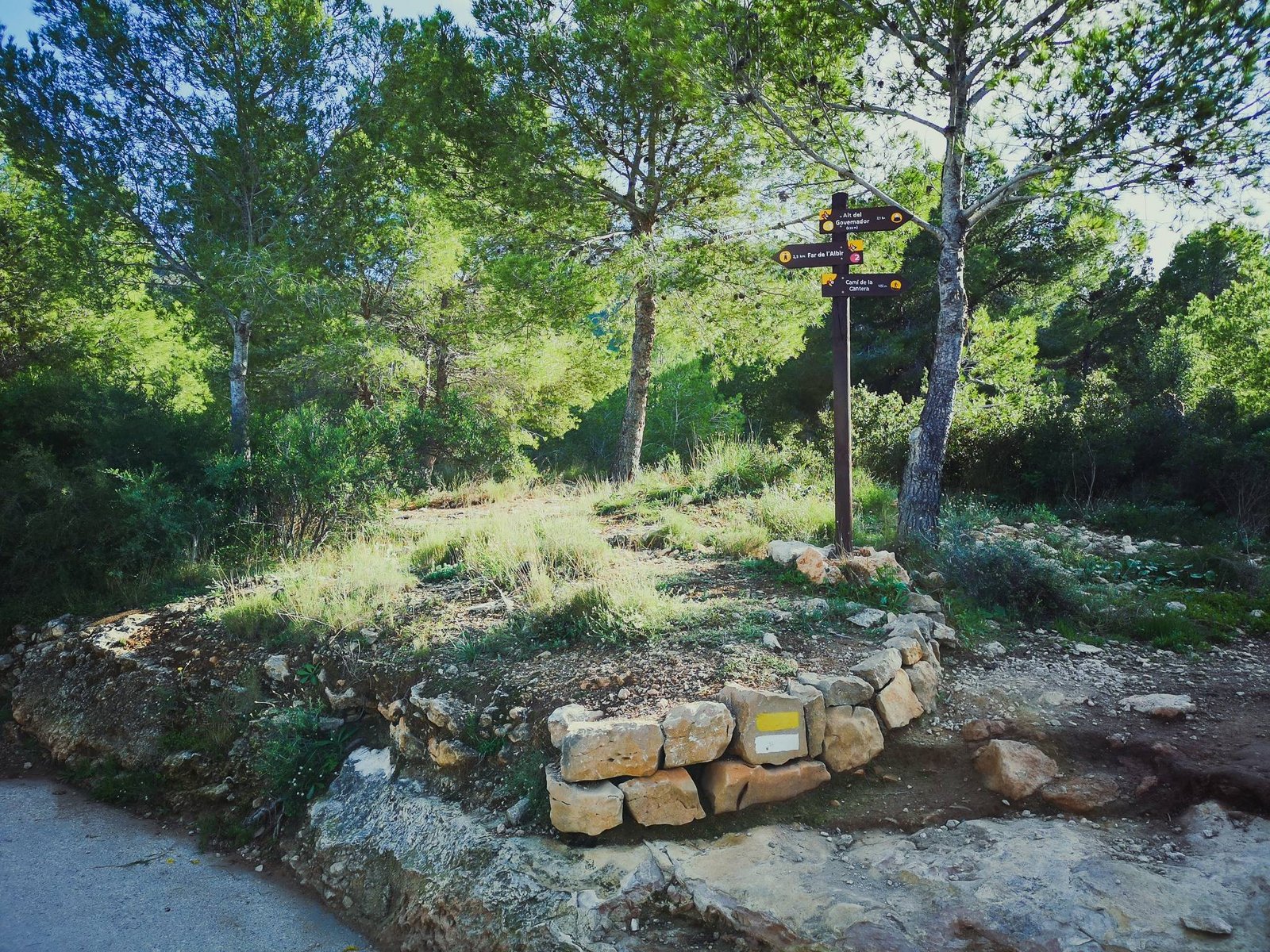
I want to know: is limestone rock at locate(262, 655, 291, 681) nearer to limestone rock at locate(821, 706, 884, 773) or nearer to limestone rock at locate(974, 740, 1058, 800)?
limestone rock at locate(821, 706, 884, 773)

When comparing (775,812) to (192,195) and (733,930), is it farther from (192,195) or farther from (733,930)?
(192,195)

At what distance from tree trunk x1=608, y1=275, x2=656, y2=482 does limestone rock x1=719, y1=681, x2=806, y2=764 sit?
26.0 ft

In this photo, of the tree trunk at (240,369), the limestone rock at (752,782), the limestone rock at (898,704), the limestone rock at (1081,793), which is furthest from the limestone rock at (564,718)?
the tree trunk at (240,369)

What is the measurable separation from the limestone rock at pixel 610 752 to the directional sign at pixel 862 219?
4509 millimetres

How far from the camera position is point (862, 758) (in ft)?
13.4

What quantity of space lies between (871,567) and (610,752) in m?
2.90

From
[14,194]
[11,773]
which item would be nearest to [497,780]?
[11,773]

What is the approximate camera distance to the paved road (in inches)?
157

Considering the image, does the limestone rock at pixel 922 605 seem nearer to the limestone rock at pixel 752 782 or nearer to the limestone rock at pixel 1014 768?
the limestone rock at pixel 1014 768

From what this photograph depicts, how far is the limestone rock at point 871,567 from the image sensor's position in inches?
225

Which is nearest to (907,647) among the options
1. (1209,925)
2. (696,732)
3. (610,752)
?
(696,732)

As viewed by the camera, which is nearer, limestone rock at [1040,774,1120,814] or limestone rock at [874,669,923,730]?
limestone rock at [1040,774,1120,814]

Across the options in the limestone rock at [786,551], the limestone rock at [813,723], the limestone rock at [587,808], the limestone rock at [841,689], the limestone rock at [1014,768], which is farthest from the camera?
the limestone rock at [786,551]

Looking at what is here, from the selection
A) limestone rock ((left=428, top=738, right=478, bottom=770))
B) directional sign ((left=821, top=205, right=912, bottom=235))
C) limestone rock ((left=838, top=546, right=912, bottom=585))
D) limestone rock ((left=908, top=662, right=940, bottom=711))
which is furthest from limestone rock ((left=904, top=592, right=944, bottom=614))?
limestone rock ((left=428, top=738, right=478, bottom=770))
